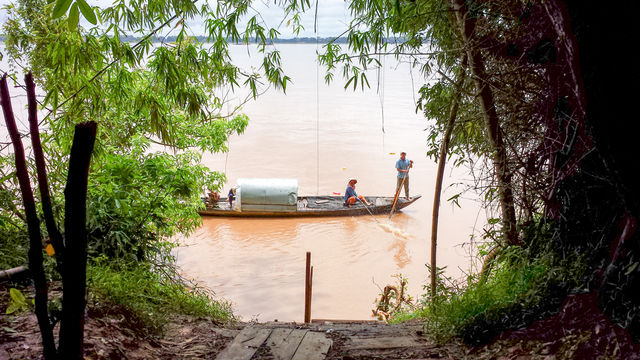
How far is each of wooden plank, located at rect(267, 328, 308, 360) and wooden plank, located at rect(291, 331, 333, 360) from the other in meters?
0.03

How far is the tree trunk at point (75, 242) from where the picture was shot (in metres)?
1.00

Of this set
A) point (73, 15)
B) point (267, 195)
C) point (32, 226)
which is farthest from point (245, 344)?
point (267, 195)

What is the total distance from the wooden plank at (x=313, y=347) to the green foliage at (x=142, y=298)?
89cm

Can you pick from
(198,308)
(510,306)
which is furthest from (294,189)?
(510,306)

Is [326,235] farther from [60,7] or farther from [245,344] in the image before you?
[60,7]

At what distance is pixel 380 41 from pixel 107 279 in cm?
256

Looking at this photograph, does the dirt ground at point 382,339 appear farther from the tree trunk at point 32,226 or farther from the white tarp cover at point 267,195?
the white tarp cover at point 267,195

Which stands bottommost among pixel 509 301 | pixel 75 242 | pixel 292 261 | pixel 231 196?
pixel 292 261

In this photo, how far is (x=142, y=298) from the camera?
3.07 m

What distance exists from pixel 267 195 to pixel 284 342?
40.5ft

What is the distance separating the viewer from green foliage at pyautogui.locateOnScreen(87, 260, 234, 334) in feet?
9.01

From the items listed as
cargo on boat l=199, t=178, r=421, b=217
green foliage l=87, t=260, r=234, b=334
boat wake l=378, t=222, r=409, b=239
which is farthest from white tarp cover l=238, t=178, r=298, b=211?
green foliage l=87, t=260, r=234, b=334

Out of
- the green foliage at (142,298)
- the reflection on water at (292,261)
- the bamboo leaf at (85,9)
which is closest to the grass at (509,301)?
the green foliage at (142,298)

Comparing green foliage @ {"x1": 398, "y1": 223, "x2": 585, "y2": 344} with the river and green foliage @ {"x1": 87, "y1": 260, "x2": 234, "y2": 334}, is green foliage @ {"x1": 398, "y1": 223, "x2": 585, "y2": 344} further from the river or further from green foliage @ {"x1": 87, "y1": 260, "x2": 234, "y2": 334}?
green foliage @ {"x1": 87, "y1": 260, "x2": 234, "y2": 334}
